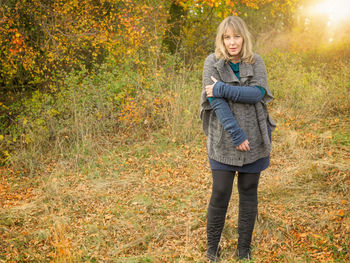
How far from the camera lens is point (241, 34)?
2438mm

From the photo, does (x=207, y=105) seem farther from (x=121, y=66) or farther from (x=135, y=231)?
(x=121, y=66)

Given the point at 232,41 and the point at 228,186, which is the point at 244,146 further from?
the point at 232,41

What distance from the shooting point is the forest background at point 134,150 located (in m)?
3.29

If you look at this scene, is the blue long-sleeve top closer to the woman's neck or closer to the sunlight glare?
the woman's neck

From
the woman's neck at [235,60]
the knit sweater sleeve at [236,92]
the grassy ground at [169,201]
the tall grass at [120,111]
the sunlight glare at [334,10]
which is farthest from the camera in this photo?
the sunlight glare at [334,10]

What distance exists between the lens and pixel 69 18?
22.1ft

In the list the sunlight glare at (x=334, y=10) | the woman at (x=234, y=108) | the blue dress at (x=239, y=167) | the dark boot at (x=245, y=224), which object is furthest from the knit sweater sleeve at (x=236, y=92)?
the sunlight glare at (x=334, y=10)

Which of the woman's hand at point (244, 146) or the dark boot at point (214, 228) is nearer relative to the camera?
the woman's hand at point (244, 146)

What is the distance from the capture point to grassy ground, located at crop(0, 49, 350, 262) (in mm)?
3123

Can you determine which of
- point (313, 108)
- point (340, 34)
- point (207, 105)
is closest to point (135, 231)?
point (207, 105)

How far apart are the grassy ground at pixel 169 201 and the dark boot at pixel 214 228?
0.38 feet

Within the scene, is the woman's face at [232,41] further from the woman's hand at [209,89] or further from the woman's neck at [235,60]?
the woman's hand at [209,89]

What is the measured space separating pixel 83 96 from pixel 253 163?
187 inches

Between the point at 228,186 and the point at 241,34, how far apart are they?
45.1 inches
